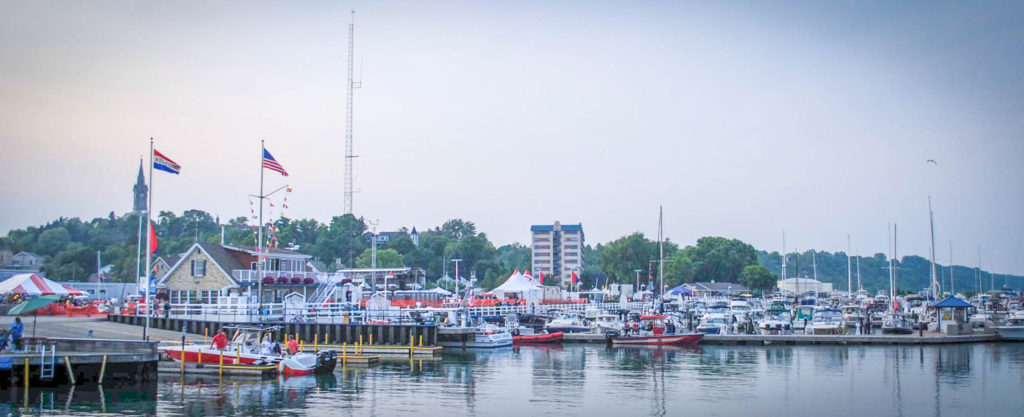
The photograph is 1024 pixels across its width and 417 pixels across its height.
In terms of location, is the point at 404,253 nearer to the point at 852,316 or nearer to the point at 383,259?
the point at 383,259

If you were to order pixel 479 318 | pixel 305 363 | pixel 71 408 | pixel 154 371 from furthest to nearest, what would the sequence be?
pixel 479 318 → pixel 305 363 → pixel 154 371 → pixel 71 408

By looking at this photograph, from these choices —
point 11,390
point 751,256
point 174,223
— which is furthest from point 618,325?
point 174,223

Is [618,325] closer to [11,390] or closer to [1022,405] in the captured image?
[1022,405]

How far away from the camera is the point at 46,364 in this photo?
35906 millimetres

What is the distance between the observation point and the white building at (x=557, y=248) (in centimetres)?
19712

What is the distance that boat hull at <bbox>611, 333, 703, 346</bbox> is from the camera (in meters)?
62.4

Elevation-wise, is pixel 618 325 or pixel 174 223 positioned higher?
pixel 174 223

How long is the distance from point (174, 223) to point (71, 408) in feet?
521

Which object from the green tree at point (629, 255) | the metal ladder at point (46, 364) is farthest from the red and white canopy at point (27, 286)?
the green tree at point (629, 255)

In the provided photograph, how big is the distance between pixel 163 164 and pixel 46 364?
36.0 ft

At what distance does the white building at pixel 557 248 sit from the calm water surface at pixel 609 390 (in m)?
142

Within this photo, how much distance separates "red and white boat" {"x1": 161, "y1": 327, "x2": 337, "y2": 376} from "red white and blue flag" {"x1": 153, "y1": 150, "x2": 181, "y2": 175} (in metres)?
8.53

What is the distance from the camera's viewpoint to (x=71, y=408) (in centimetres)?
3253

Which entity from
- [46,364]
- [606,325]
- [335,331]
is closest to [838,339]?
[606,325]
